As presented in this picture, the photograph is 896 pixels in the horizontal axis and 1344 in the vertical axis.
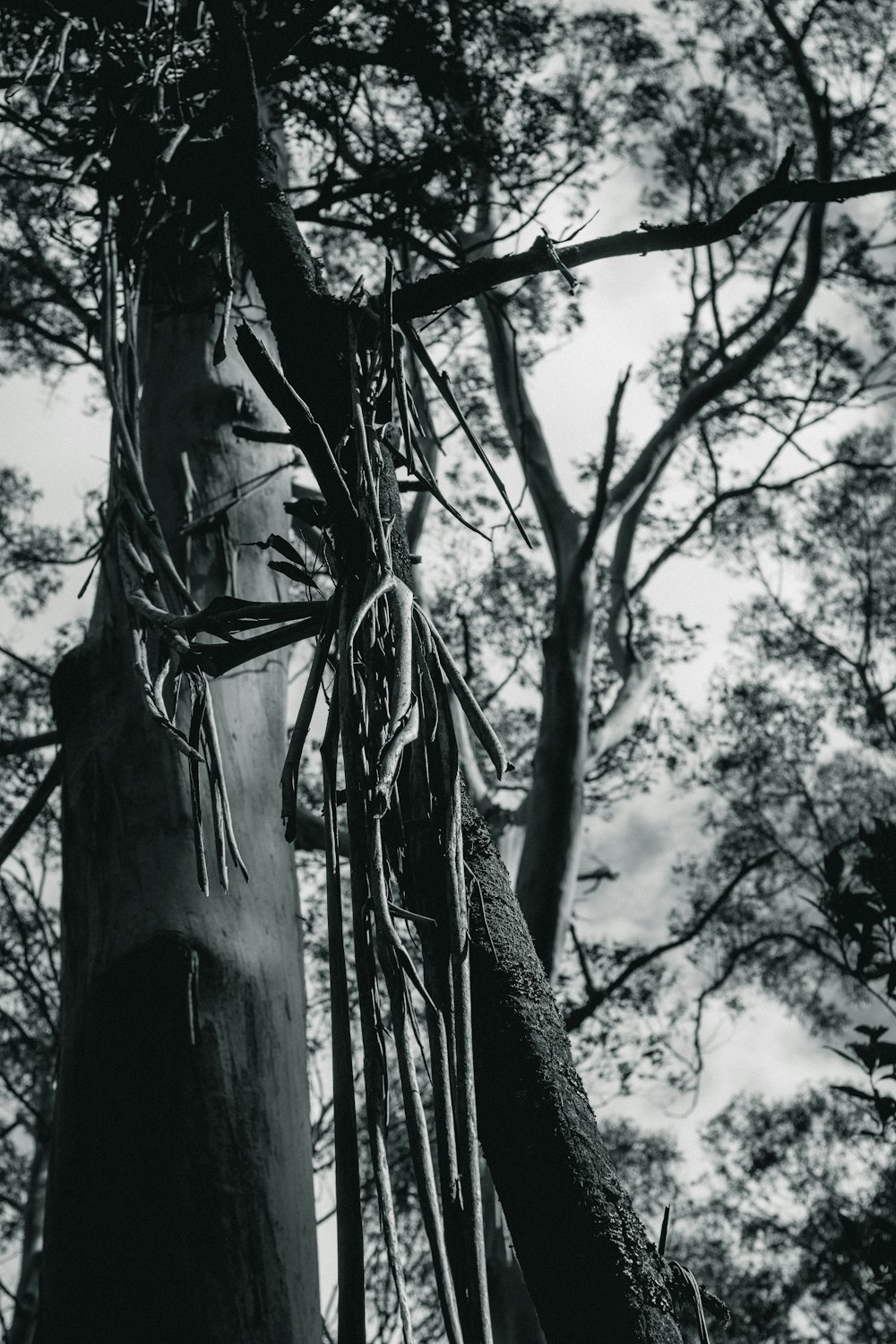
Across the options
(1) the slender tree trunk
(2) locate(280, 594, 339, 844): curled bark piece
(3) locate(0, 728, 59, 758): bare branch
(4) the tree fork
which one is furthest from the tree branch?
(1) the slender tree trunk

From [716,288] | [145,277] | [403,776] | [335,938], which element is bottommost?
[335,938]

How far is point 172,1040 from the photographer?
5.14ft

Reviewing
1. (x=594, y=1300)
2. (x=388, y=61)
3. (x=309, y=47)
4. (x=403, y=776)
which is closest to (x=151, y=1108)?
A: (x=403, y=776)

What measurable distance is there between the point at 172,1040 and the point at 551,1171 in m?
0.95

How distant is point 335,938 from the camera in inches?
30.3

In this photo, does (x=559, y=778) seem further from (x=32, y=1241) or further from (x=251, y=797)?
(x=32, y=1241)

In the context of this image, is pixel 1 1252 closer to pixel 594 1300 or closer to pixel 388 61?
pixel 388 61

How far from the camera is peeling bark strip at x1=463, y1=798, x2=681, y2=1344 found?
71cm

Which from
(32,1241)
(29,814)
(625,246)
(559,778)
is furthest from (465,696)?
(32,1241)

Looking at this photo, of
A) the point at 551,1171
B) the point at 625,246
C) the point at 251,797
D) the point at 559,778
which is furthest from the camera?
the point at 559,778

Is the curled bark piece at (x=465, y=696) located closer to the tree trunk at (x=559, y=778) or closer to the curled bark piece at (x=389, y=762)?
the curled bark piece at (x=389, y=762)

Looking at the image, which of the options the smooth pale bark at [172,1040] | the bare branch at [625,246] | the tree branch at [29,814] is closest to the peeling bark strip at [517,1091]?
the bare branch at [625,246]

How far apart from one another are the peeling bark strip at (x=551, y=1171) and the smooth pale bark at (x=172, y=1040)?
0.80 metres

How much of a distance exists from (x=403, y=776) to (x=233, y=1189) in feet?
2.73
